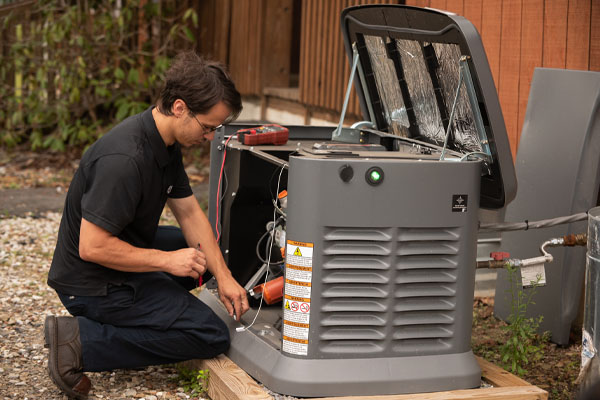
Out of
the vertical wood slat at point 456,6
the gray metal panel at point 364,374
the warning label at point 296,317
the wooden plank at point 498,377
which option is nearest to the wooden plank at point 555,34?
the vertical wood slat at point 456,6

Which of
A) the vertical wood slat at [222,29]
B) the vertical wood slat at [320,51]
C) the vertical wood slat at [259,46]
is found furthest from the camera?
the vertical wood slat at [222,29]

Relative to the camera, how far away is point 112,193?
2906mm

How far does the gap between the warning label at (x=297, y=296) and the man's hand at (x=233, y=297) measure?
0.46 metres

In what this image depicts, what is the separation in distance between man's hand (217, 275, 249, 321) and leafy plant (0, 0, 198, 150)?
5157 mm

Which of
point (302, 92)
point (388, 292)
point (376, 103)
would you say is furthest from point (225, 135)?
point (302, 92)

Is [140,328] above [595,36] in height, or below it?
below

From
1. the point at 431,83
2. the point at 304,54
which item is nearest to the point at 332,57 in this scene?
the point at 304,54

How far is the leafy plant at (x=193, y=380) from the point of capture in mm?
3156

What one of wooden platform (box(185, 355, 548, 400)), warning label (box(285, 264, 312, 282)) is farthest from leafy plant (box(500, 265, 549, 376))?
warning label (box(285, 264, 312, 282))

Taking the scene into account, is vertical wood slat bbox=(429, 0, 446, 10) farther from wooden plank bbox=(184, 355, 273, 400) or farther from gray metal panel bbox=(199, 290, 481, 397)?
wooden plank bbox=(184, 355, 273, 400)

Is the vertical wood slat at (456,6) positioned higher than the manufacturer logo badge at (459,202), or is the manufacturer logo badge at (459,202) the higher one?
the vertical wood slat at (456,6)

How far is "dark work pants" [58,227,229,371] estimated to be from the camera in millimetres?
3096

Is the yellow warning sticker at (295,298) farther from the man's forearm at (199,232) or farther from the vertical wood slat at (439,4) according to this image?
the vertical wood slat at (439,4)

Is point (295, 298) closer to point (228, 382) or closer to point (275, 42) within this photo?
point (228, 382)
